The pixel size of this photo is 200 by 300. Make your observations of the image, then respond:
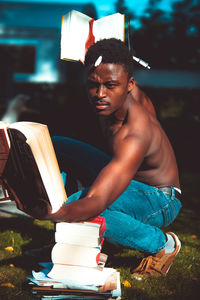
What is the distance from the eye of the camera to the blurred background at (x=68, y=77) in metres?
10.1

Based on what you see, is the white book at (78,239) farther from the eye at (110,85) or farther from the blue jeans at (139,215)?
the eye at (110,85)

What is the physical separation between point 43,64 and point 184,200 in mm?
13311

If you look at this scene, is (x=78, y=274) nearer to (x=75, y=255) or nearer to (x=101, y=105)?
(x=75, y=255)

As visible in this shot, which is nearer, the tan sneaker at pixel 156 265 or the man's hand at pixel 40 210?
the man's hand at pixel 40 210

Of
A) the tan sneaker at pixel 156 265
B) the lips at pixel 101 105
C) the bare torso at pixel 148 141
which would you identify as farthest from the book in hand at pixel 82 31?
the tan sneaker at pixel 156 265

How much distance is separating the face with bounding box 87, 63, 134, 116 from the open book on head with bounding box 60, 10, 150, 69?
0.23 m

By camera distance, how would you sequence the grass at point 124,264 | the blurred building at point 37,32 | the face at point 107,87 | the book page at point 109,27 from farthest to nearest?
the blurred building at point 37,32, the book page at point 109,27, the grass at point 124,264, the face at point 107,87

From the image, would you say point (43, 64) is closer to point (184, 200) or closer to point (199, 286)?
point (184, 200)

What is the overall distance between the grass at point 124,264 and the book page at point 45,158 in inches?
26.1

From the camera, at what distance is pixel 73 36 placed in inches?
95.8

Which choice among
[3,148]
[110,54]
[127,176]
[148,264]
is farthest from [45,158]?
[148,264]

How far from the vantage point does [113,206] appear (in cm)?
253

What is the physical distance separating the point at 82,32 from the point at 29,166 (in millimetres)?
1024

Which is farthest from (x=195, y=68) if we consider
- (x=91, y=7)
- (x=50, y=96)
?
(x=50, y=96)
